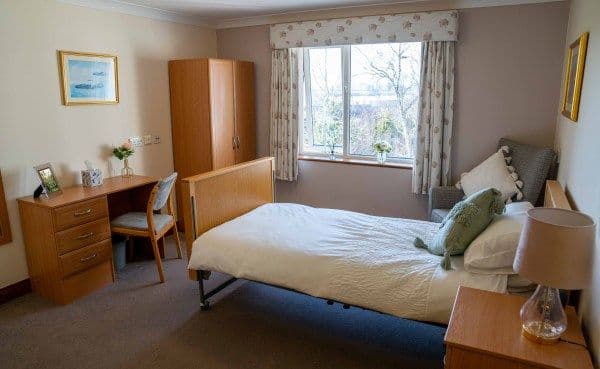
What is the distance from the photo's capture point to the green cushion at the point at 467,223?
225 centimetres

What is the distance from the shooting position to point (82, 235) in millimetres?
3113

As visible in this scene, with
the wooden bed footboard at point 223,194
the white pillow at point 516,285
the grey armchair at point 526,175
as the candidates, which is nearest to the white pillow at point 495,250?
the white pillow at point 516,285

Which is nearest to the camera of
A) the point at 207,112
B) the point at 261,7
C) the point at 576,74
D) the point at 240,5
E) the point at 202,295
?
the point at 576,74

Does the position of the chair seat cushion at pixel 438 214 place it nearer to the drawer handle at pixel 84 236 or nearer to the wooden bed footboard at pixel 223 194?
the wooden bed footboard at pixel 223 194

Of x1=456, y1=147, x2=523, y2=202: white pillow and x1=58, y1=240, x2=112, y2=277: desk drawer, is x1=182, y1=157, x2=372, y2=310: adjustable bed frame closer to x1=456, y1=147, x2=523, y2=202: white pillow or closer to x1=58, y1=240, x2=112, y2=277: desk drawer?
x1=58, y1=240, x2=112, y2=277: desk drawer

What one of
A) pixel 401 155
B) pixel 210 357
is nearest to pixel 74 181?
pixel 210 357

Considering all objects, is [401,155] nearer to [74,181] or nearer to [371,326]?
[371,326]

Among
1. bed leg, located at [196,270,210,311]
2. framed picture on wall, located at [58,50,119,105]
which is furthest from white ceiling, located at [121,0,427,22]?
bed leg, located at [196,270,210,311]

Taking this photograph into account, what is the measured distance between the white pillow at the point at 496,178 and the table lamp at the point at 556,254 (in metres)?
1.98

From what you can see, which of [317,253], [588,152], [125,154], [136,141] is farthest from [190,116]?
[588,152]

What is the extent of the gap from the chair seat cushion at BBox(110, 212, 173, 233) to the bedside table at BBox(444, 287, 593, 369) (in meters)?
2.64

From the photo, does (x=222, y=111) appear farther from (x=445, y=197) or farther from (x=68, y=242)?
(x=445, y=197)

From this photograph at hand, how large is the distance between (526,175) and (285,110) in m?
2.56

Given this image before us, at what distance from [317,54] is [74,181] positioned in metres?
2.84
